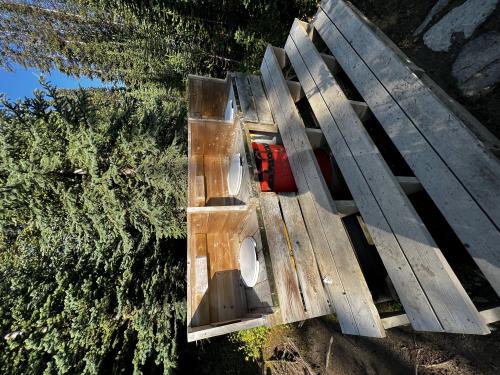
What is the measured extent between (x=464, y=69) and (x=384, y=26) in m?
1.63

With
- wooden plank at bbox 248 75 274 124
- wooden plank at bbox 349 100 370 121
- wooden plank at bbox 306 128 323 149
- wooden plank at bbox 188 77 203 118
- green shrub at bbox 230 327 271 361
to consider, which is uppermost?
wooden plank at bbox 188 77 203 118

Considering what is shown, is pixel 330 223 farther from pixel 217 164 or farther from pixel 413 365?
pixel 413 365

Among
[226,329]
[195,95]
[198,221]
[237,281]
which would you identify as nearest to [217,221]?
[198,221]

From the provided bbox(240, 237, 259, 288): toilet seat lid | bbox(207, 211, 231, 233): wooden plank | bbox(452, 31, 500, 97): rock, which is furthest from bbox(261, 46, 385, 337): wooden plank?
bbox(452, 31, 500, 97): rock

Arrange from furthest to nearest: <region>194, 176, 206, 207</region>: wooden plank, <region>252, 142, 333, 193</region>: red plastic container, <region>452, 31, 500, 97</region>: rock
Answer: <region>194, 176, 206, 207</region>: wooden plank < <region>252, 142, 333, 193</region>: red plastic container < <region>452, 31, 500, 97</region>: rock

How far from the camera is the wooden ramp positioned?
143 centimetres

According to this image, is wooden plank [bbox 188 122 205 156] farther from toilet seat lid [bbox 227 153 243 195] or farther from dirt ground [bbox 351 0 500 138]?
dirt ground [bbox 351 0 500 138]

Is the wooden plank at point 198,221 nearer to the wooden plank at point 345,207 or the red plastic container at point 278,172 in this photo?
the red plastic container at point 278,172

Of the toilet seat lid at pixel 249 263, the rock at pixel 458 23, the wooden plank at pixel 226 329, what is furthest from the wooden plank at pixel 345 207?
the rock at pixel 458 23

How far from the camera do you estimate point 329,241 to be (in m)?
2.14

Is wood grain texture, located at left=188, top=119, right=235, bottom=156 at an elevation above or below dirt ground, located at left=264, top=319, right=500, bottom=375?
above

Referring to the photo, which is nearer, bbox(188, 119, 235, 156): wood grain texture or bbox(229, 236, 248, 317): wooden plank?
bbox(229, 236, 248, 317): wooden plank

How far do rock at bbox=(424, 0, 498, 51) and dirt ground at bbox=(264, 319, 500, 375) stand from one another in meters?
3.77

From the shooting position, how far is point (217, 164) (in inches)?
187
